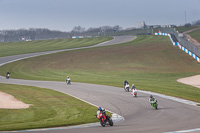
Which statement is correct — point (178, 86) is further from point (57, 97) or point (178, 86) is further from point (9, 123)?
point (9, 123)

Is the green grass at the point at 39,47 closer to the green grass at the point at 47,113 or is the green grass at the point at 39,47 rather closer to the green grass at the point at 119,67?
the green grass at the point at 119,67

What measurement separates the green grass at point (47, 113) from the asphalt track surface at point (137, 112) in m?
1.58

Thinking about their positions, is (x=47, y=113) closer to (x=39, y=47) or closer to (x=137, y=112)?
(x=137, y=112)

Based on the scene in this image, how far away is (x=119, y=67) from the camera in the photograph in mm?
59250

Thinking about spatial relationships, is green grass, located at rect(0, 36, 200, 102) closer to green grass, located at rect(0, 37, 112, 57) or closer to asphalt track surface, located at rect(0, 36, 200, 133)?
asphalt track surface, located at rect(0, 36, 200, 133)

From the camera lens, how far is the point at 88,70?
58.2 meters

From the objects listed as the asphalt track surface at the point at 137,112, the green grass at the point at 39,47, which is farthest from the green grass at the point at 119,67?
the green grass at the point at 39,47

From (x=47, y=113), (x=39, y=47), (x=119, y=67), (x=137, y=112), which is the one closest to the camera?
(x=47, y=113)

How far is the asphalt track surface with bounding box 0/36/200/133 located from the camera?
18.2 meters

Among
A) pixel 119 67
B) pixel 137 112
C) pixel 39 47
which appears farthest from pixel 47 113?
pixel 39 47

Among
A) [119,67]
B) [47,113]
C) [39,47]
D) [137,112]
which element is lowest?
[119,67]

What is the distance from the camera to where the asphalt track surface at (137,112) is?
18.2 meters

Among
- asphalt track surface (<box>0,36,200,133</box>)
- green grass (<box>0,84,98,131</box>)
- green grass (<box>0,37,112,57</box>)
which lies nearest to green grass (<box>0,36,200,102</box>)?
asphalt track surface (<box>0,36,200,133</box>)

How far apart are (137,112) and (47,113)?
20.5 feet
